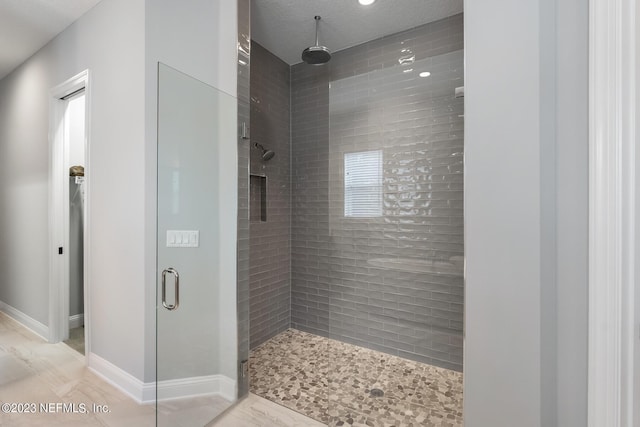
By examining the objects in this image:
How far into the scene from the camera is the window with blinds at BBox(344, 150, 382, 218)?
1.87 meters

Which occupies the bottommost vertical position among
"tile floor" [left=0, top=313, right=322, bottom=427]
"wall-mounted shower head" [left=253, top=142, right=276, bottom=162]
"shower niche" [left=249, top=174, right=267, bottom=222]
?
"tile floor" [left=0, top=313, right=322, bottom=427]

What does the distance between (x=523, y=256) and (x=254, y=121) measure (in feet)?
7.22

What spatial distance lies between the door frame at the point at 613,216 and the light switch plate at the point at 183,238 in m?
1.75

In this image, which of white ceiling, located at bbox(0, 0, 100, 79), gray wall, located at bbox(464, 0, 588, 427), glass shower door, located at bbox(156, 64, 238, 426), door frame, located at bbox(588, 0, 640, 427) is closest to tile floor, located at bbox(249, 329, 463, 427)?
glass shower door, located at bbox(156, 64, 238, 426)

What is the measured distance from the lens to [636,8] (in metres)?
0.89

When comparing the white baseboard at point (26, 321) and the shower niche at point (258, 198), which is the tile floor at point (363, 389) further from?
the white baseboard at point (26, 321)

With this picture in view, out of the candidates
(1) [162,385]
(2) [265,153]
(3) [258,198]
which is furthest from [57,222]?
(1) [162,385]

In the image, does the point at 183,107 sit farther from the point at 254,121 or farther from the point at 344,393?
the point at 344,393

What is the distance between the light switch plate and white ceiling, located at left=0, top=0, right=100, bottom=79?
2162mm

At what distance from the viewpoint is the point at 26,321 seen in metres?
3.24

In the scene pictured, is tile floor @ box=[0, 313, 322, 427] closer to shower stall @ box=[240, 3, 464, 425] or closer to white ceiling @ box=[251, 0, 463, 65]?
shower stall @ box=[240, 3, 464, 425]

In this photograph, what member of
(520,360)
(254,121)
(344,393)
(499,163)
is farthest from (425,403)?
(254,121)

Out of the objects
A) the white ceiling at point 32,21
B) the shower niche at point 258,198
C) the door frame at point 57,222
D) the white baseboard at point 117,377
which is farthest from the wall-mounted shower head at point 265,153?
the white baseboard at point 117,377

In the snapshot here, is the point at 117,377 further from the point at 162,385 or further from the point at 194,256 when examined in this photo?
the point at 194,256
